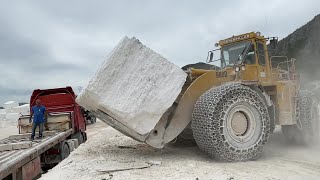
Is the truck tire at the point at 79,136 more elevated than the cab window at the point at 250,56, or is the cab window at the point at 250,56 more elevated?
the cab window at the point at 250,56

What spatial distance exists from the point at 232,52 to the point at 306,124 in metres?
2.98

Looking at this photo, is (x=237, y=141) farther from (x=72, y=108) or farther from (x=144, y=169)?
(x=72, y=108)

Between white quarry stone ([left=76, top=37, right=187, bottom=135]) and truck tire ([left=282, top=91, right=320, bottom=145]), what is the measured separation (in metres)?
4.51

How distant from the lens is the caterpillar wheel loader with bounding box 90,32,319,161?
7.20 metres

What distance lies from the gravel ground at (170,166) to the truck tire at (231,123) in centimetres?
26

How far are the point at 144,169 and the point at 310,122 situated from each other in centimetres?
593

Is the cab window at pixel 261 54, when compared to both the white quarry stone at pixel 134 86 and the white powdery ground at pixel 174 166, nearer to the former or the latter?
the white powdery ground at pixel 174 166

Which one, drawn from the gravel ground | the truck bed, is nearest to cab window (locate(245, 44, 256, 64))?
the gravel ground

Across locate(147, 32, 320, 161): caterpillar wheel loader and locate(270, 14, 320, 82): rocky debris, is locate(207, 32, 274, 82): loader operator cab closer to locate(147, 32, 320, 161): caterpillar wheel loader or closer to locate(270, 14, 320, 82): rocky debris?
locate(147, 32, 320, 161): caterpillar wheel loader

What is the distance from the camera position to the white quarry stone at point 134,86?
22.6ft

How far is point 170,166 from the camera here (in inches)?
258

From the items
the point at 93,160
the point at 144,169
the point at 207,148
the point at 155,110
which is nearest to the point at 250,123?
the point at 207,148

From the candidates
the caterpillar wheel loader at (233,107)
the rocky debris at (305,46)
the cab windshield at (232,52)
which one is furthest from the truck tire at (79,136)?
the rocky debris at (305,46)

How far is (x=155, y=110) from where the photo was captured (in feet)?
22.8
